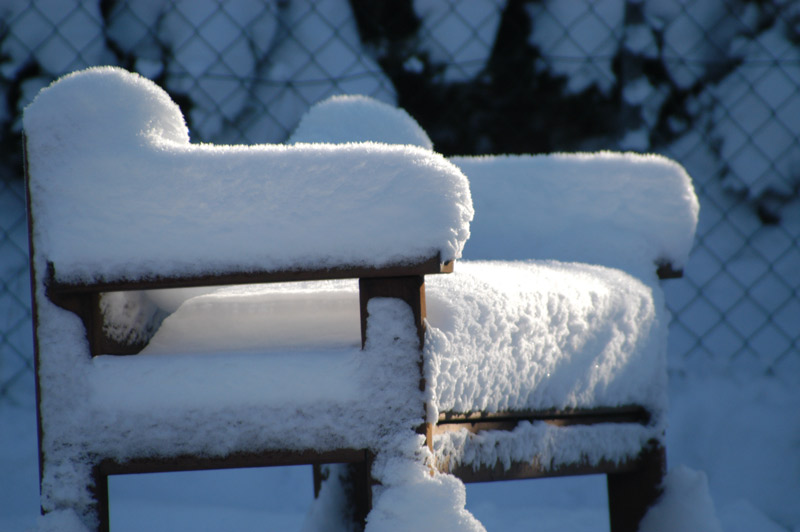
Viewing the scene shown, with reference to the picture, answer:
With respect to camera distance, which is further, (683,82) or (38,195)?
(683,82)

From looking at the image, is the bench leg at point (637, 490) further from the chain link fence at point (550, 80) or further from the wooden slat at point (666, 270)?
the chain link fence at point (550, 80)

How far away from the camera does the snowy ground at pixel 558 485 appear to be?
1946 millimetres

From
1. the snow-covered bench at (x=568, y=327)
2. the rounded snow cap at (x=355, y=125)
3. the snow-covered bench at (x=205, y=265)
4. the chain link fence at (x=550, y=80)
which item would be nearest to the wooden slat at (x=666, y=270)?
the snow-covered bench at (x=568, y=327)

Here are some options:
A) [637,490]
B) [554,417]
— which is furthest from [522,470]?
[637,490]

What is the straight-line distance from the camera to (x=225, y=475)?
2076 millimetres

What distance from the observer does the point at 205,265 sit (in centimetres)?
67

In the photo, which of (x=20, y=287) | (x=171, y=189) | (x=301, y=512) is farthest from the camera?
(x=20, y=287)

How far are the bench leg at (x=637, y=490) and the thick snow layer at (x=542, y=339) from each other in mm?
79

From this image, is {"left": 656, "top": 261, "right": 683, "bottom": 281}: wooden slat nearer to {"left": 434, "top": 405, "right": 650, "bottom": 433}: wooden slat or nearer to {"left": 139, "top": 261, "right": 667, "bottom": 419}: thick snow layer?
{"left": 139, "top": 261, "right": 667, "bottom": 419}: thick snow layer

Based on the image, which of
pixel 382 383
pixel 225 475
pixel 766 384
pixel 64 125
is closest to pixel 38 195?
pixel 64 125

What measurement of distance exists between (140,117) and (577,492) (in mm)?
1803

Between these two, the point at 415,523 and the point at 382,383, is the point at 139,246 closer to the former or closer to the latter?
the point at 382,383

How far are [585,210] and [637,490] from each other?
51cm

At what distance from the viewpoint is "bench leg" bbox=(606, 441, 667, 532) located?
1.10 m
